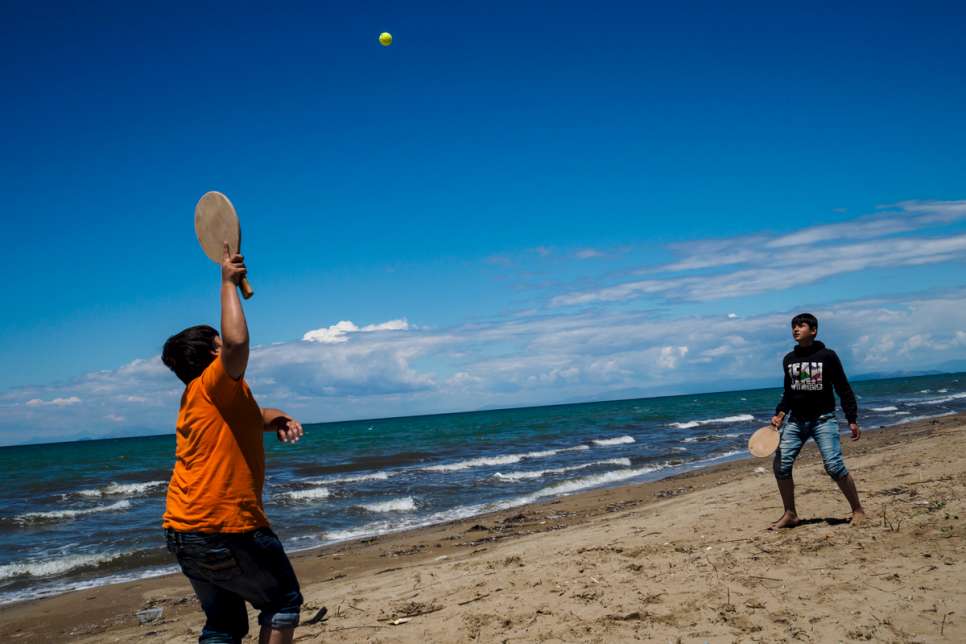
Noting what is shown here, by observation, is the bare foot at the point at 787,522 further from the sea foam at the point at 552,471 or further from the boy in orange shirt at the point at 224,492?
the sea foam at the point at 552,471

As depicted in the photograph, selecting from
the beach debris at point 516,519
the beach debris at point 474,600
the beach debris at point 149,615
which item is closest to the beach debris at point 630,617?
the beach debris at point 474,600

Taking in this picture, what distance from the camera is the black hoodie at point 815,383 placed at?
599 cm

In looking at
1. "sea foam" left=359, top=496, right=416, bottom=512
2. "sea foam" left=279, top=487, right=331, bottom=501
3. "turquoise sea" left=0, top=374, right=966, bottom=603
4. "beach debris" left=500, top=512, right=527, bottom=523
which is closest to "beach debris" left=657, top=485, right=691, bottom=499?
"turquoise sea" left=0, top=374, right=966, bottom=603

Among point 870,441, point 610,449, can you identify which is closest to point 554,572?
point 870,441

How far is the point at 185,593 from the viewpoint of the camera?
7.79 metres

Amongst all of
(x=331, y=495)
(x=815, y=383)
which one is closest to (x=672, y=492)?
(x=815, y=383)

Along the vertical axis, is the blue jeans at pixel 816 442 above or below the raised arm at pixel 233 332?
below

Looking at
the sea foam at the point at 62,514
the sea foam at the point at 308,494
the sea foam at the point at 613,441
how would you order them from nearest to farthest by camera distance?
1. the sea foam at the point at 62,514
2. the sea foam at the point at 308,494
3. the sea foam at the point at 613,441

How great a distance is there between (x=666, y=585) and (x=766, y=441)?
2324mm

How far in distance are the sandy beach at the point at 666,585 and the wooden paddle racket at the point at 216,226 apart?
2.83m

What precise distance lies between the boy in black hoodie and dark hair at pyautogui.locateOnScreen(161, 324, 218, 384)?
4.93 m

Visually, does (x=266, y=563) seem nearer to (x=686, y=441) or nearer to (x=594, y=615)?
(x=594, y=615)

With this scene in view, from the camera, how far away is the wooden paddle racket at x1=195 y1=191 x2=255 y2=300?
286cm

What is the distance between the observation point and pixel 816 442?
5945 millimetres
